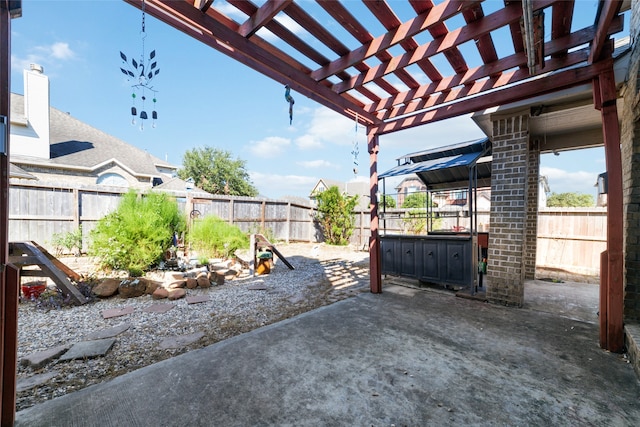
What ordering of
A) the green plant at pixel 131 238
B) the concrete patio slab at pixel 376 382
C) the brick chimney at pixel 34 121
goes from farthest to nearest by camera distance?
1. the brick chimney at pixel 34 121
2. the green plant at pixel 131 238
3. the concrete patio slab at pixel 376 382

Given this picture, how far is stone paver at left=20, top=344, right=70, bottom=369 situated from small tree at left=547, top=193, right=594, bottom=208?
115ft

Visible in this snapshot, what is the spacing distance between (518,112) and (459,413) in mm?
3754

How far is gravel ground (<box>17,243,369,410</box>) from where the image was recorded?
7.11 ft

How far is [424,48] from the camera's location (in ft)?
7.95

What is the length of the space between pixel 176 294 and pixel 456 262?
449 centimetres

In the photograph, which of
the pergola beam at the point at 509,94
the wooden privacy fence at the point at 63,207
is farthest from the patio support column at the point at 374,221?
the wooden privacy fence at the point at 63,207

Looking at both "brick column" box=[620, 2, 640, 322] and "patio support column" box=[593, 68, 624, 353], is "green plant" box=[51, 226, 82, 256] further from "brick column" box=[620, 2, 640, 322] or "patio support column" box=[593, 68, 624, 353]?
"brick column" box=[620, 2, 640, 322]

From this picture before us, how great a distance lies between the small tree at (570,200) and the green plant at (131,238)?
33.9 meters

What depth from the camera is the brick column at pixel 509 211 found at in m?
3.51

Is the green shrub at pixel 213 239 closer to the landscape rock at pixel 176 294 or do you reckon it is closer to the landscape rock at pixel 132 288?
the landscape rock at pixel 132 288

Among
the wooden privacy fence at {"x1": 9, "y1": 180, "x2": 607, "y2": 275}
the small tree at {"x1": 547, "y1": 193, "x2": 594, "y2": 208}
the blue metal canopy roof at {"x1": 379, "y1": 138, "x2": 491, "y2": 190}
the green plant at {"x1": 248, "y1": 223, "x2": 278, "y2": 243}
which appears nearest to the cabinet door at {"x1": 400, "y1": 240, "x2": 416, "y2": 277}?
the wooden privacy fence at {"x1": 9, "y1": 180, "x2": 607, "y2": 275}

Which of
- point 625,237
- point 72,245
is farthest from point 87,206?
point 625,237

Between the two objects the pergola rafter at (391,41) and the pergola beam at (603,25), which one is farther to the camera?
the pergola rafter at (391,41)

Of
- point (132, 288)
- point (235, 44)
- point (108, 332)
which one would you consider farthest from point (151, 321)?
point (235, 44)
